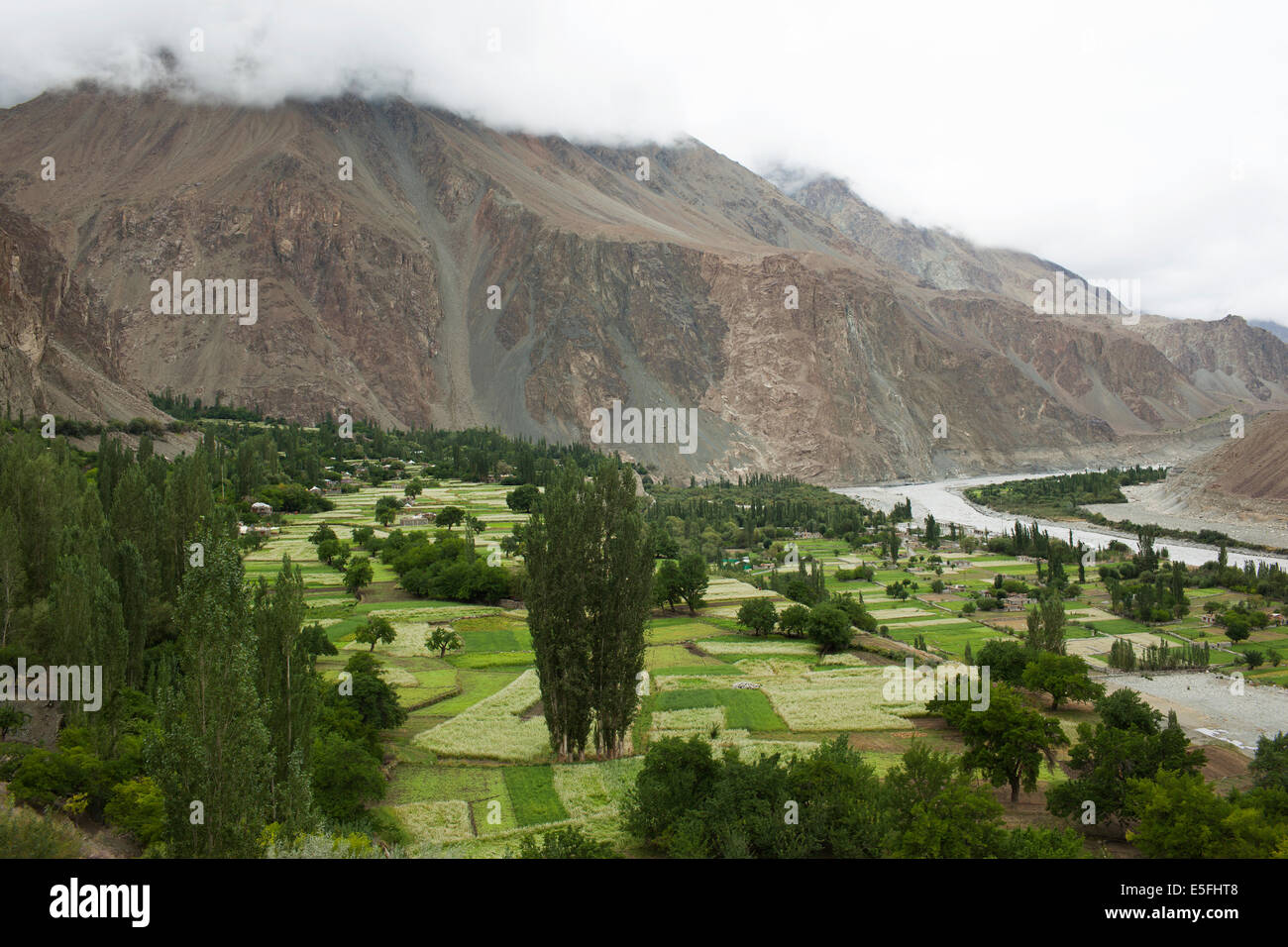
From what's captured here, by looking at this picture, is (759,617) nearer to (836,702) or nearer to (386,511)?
(836,702)

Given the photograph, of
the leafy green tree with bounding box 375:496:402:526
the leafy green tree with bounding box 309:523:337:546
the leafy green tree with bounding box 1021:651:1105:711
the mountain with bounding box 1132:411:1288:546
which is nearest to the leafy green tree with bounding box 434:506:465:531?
the leafy green tree with bounding box 375:496:402:526

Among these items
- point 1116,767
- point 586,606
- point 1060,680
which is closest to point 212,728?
point 586,606

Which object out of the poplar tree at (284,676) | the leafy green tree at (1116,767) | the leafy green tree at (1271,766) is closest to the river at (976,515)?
the leafy green tree at (1271,766)

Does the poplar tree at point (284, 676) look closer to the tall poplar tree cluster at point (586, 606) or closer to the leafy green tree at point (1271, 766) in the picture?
the tall poplar tree cluster at point (586, 606)

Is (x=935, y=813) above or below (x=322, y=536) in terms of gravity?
below

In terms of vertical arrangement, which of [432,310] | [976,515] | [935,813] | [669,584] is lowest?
[935,813]

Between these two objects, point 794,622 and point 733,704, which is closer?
point 733,704

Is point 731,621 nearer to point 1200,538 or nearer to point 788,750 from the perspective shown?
point 788,750
